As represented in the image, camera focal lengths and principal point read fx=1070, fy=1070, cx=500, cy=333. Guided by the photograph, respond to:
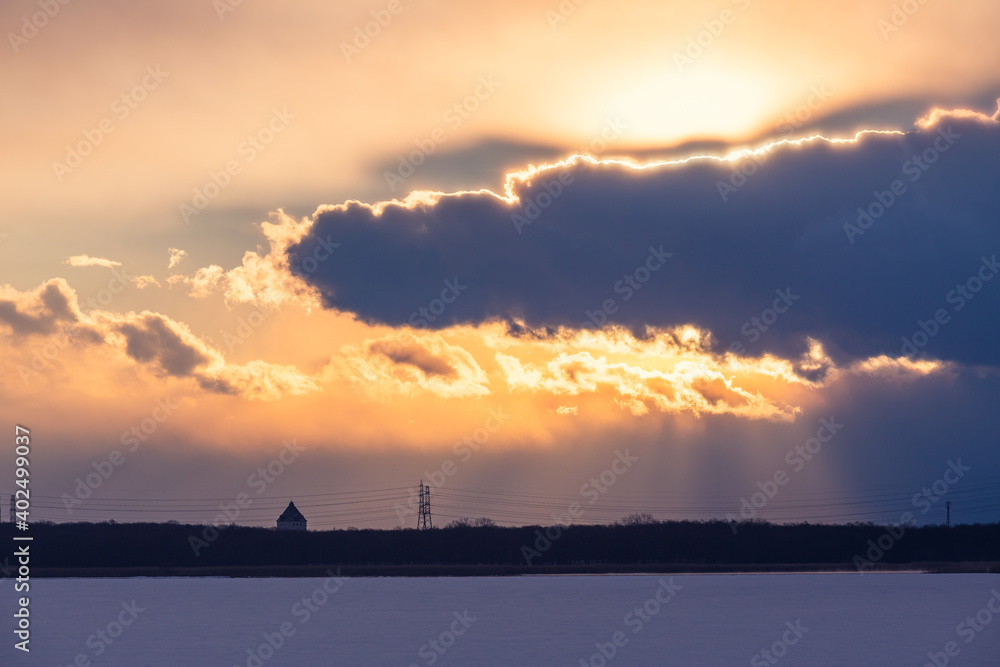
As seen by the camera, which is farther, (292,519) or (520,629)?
(292,519)

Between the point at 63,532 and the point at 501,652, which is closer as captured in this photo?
the point at 501,652

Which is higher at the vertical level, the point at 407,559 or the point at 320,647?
the point at 320,647

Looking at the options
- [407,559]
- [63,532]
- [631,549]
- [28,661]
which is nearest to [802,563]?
[631,549]

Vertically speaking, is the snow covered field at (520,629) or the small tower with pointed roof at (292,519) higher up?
the snow covered field at (520,629)

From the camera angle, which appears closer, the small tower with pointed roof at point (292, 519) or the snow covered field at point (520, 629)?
the snow covered field at point (520, 629)

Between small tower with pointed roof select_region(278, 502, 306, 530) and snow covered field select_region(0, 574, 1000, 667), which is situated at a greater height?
snow covered field select_region(0, 574, 1000, 667)

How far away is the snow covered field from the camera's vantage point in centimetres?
4169

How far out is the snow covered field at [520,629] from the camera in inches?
1641

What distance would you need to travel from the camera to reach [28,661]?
40.8 metres

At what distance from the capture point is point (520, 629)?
2104 inches

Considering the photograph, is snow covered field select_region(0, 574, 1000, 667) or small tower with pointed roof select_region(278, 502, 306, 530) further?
small tower with pointed roof select_region(278, 502, 306, 530)

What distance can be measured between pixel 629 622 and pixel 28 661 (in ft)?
97.9

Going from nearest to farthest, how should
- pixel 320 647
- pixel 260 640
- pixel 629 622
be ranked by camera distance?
pixel 320 647
pixel 260 640
pixel 629 622

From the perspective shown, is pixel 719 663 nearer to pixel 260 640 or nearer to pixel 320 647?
pixel 320 647
